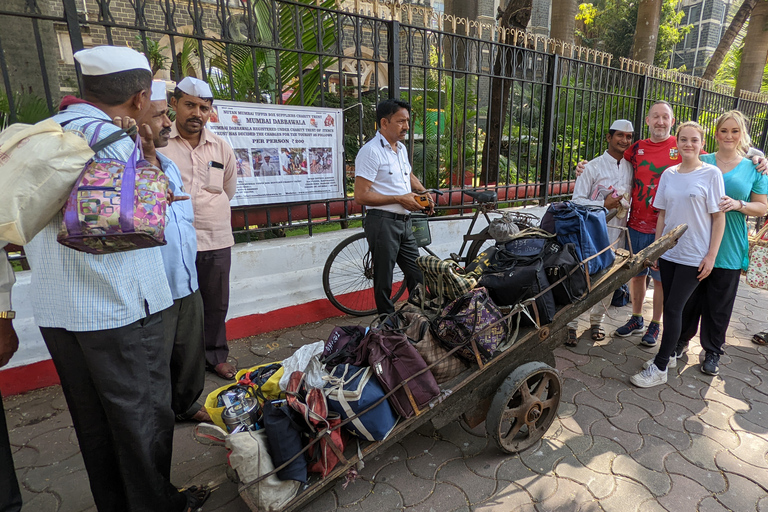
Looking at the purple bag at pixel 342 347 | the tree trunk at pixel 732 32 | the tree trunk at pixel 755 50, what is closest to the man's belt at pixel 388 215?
the purple bag at pixel 342 347

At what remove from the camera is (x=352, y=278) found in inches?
178

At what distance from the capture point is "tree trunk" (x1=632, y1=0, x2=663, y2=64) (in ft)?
32.7

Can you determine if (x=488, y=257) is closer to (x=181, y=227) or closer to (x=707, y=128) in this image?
(x=181, y=227)

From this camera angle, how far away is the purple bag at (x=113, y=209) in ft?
4.39

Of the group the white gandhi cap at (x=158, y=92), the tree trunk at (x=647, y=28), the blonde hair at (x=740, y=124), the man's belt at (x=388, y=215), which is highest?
the tree trunk at (x=647, y=28)

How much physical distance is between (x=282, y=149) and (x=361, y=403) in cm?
272

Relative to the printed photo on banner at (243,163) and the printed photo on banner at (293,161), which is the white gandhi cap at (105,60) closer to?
the printed photo on banner at (243,163)

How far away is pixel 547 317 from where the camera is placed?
242cm

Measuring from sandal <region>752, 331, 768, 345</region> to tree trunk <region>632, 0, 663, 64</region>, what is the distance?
28.9ft

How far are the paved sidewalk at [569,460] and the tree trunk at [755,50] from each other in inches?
546

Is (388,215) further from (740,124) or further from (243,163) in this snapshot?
(740,124)

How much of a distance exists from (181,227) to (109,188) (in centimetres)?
95

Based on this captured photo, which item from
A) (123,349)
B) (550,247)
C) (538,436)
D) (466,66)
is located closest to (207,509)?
(123,349)

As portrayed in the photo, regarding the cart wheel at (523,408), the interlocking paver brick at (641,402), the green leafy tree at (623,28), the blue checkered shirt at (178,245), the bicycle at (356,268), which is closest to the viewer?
the blue checkered shirt at (178,245)
